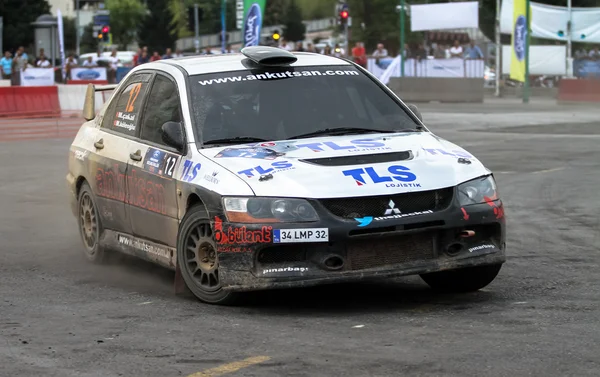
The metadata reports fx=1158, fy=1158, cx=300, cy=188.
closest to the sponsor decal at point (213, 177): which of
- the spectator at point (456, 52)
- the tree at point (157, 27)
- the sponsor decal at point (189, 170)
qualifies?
the sponsor decal at point (189, 170)

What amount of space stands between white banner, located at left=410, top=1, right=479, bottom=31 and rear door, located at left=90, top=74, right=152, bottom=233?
102 ft

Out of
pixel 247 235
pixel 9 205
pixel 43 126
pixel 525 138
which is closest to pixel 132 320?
pixel 247 235

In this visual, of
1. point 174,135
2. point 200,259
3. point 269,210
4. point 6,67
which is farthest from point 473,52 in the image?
point 269,210

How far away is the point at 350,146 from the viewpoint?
708 centimetres

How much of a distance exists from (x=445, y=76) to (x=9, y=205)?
26.7 meters

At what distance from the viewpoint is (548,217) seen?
1092cm

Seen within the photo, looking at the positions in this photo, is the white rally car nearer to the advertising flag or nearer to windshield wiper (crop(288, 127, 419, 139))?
windshield wiper (crop(288, 127, 419, 139))

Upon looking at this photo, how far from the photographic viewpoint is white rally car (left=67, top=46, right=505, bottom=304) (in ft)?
21.3

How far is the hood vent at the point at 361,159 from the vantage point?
6.74m

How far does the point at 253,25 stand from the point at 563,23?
756 inches

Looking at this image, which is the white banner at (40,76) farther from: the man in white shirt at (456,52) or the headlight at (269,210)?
the headlight at (269,210)

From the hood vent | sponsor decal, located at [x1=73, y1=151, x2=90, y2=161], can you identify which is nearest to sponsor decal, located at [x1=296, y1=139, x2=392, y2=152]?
the hood vent

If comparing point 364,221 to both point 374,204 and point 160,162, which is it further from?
point 160,162

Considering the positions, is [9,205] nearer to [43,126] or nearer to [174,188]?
[174,188]
